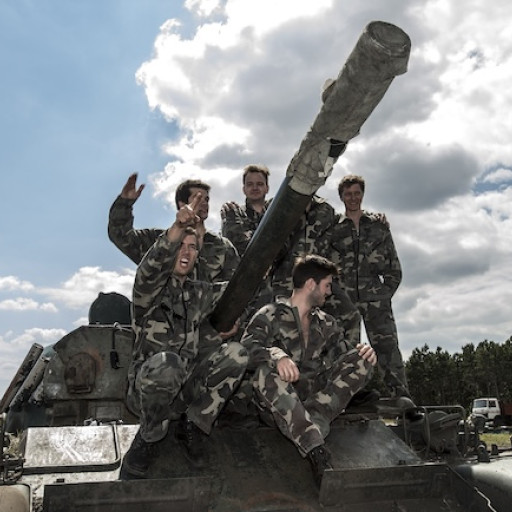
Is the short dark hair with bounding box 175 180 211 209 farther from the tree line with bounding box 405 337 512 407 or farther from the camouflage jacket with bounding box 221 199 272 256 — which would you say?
the tree line with bounding box 405 337 512 407

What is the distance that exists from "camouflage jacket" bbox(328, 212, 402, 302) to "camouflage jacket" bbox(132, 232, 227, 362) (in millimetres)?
2905

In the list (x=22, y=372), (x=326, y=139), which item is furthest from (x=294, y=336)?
(x=22, y=372)

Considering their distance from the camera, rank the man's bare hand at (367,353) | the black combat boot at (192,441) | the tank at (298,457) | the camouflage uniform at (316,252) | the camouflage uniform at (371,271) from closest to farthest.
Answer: the tank at (298,457) → the black combat boot at (192,441) → the man's bare hand at (367,353) → the camouflage uniform at (316,252) → the camouflage uniform at (371,271)

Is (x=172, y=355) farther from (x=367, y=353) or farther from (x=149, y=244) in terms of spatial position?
(x=149, y=244)

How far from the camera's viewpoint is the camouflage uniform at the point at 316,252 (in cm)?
685

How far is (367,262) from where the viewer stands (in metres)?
7.73

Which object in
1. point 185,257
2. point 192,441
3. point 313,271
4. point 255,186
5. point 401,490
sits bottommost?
point 401,490

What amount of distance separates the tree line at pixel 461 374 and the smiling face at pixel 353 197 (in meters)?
→ 60.1

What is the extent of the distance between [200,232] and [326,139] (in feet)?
8.01

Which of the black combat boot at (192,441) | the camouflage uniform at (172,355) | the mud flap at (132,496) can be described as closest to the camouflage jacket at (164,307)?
the camouflage uniform at (172,355)

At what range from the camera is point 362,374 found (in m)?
4.93

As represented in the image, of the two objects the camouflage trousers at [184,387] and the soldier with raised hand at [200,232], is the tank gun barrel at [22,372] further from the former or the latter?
the camouflage trousers at [184,387]

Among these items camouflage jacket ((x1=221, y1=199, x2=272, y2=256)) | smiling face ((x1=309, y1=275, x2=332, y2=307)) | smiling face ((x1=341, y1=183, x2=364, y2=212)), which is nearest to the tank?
smiling face ((x1=309, y1=275, x2=332, y2=307))

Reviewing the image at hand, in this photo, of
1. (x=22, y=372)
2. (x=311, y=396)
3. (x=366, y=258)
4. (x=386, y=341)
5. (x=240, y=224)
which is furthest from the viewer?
(x=22, y=372)
